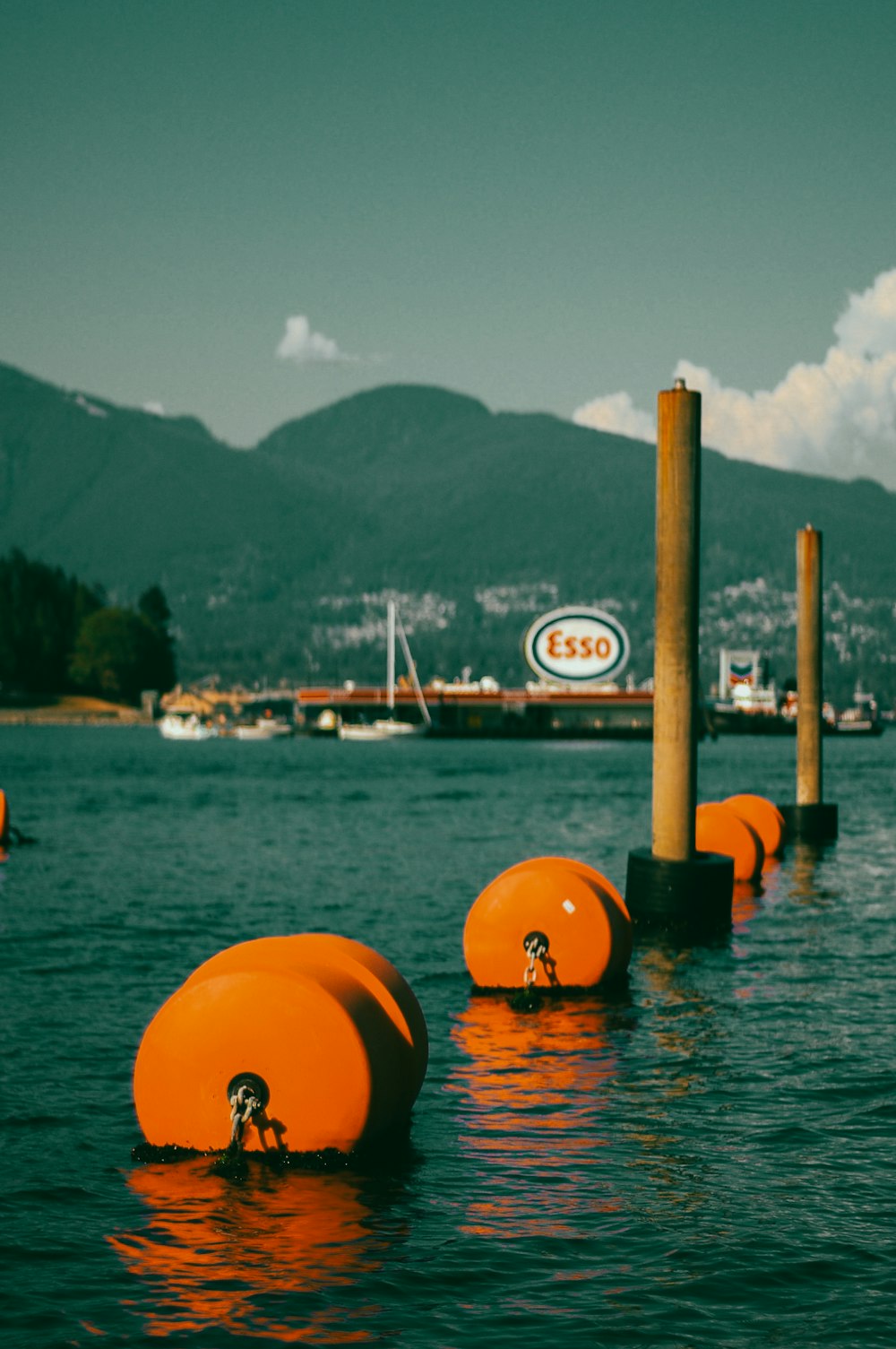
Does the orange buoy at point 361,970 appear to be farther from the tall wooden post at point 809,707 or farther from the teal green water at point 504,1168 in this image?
the tall wooden post at point 809,707

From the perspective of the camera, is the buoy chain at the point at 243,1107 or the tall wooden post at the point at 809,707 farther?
the tall wooden post at the point at 809,707

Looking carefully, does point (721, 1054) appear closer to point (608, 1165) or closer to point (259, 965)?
point (608, 1165)

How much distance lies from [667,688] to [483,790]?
2345 inches

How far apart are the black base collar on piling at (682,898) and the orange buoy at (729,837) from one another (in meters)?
7.95

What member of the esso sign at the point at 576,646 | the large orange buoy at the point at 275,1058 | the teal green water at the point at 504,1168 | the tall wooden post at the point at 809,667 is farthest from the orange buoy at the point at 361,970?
the esso sign at the point at 576,646

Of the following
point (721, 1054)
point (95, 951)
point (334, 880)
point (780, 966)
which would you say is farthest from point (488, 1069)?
point (334, 880)

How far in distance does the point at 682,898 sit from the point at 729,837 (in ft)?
30.2

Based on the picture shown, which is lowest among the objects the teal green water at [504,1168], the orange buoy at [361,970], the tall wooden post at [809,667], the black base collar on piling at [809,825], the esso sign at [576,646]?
the teal green water at [504,1168]

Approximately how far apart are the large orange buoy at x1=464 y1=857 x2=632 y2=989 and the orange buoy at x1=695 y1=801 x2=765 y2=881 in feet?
41.2

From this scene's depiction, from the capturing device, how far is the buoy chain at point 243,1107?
11312 mm

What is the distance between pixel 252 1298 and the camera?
9500mm

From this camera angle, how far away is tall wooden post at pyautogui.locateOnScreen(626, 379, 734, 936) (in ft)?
74.9

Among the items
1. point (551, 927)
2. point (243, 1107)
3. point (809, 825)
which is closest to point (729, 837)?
point (809, 825)

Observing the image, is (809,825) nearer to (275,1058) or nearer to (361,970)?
(361,970)
